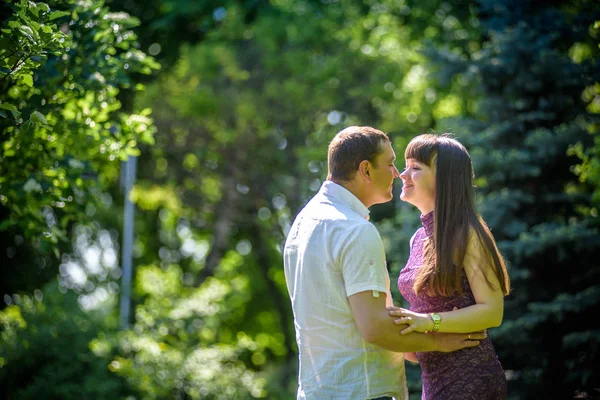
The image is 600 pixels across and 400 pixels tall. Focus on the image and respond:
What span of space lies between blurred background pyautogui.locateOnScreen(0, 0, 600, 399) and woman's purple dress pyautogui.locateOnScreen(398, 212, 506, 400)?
223 cm

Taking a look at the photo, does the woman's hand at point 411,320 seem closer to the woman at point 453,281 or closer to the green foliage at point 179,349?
the woman at point 453,281

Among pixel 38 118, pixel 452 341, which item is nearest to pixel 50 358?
pixel 38 118

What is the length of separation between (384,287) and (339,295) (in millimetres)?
195

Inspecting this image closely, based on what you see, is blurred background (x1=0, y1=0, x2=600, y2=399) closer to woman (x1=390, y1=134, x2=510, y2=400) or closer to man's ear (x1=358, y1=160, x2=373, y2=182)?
man's ear (x1=358, y1=160, x2=373, y2=182)

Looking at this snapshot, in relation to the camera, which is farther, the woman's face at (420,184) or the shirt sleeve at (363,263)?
the woman's face at (420,184)

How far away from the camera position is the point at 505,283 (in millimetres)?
3139

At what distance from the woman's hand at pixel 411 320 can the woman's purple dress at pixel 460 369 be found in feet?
0.61

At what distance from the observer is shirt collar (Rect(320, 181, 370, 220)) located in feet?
9.83

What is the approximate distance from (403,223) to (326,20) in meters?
6.46

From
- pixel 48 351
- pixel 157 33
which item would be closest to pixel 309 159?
pixel 157 33

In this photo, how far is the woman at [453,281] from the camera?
3014 millimetres

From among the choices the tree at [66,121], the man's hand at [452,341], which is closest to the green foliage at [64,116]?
the tree at [66,121]

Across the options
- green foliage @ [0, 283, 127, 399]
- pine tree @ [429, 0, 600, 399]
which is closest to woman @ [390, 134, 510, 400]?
pine tree @ [429, 0, 600, 399]

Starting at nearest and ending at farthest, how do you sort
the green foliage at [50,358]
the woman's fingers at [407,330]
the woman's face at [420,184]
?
the woman's fingers at [407,330], the woman's face at [420,184], the green foliage at [50,358]
